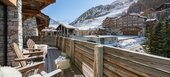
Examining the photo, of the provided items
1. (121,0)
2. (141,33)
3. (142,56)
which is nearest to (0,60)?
(142,56)

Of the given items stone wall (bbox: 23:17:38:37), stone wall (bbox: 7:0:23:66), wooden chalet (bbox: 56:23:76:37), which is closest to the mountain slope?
wooden chalet (bbox: 56:23:76:37)

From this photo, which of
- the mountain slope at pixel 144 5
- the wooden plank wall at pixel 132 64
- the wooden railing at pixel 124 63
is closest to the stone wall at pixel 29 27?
the wooden railing at pixel 124 63

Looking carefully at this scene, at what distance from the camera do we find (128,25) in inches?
1620

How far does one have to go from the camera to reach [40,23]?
20344mm

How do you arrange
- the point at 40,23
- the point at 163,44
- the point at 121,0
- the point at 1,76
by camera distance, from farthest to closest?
the point at 121,0
the point at 163,44
the point at 40,23
the point at 1,76

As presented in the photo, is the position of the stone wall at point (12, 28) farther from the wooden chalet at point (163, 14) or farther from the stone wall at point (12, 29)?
the wooden chalet at point (163, 14)

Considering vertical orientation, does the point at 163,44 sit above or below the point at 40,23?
below

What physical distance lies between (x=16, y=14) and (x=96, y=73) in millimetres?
3514

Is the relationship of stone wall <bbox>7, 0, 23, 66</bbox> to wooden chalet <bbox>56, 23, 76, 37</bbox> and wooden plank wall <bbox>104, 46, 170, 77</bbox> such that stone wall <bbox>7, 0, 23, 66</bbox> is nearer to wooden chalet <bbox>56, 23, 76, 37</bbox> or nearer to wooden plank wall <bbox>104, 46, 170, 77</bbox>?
wooden plank wall <bbox>104, 46, 170, 77</bbox>

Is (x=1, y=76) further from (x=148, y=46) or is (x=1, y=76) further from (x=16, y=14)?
(x=148, y=46)

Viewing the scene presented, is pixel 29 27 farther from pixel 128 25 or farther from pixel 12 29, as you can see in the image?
pixel 128 25

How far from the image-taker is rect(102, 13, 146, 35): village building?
37.4m

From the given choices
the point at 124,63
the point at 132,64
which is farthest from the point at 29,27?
the point at 132,64

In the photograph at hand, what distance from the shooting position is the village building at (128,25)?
37375mm
